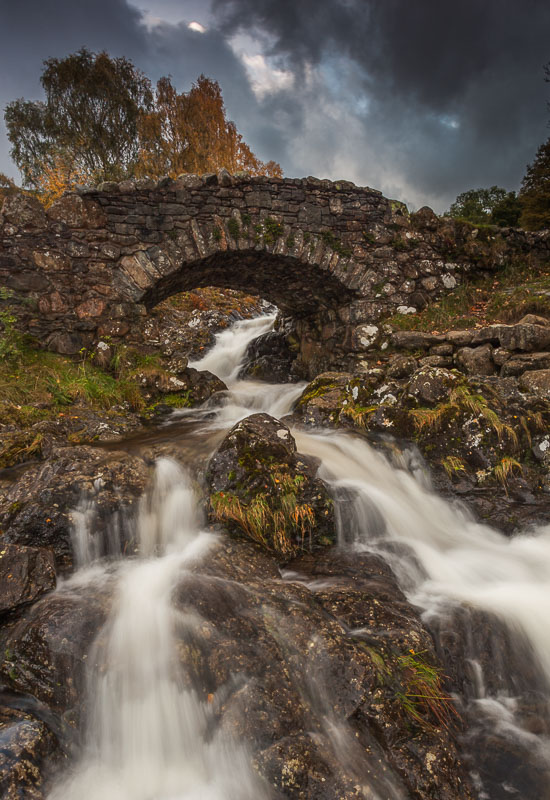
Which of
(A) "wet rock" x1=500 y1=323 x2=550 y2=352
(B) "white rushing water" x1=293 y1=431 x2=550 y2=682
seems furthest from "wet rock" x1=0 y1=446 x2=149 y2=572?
(A) "wet rock" x1=500 y1=323 x2=550 y2=352

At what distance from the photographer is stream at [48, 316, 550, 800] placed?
192 cm

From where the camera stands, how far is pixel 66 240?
686 centimetres

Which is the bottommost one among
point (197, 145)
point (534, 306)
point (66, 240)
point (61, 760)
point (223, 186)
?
point (61, 760)

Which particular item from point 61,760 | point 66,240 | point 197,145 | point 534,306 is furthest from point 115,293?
point 197,145

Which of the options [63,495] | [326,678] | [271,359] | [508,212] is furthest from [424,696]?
[508,212]

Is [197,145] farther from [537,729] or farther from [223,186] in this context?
[537,729]

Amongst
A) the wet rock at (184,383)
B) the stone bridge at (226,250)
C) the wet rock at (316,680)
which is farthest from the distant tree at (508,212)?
the wet rock at (316,680)

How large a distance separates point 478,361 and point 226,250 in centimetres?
468

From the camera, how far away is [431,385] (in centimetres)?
521

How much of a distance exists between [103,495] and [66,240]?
17.5 feet

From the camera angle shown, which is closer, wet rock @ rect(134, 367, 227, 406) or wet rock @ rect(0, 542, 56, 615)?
wet rock @ rect(0, 542, 56, 615)

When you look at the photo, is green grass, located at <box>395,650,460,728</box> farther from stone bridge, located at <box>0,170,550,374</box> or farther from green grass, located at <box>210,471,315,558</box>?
stone bridge, located at <box>0,170,550,374</box>

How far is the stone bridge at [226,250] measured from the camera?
6.84m

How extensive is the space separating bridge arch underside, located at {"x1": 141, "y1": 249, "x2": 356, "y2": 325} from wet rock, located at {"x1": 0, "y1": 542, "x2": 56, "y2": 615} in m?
5.52
